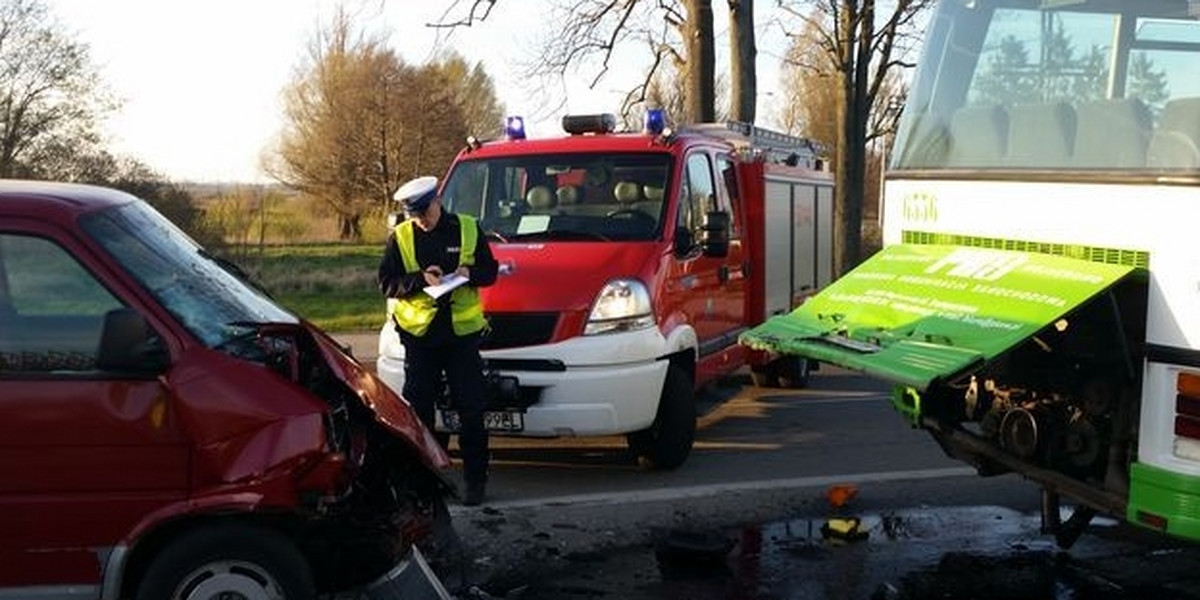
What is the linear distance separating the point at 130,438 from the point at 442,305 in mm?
2891

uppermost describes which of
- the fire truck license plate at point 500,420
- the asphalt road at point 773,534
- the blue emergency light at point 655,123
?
the blue emergency light at point 655,123

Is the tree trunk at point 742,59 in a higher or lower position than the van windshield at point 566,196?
higher

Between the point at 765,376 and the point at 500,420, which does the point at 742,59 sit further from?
the point at 500,420

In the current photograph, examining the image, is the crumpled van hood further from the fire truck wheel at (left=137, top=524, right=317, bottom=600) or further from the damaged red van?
the fire truck wheel at (left=137, top=524, right=317, bottom=600)

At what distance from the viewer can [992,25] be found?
5.88 m

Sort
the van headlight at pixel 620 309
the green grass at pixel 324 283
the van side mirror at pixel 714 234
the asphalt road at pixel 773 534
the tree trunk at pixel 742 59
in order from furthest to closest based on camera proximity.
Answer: the green grass at pixel 324 283 → the tree trunk at pixel 742 59 → the van side mirror at pixel 714 234 → the van headlight at pixel 620 309 → the asphalt road at pixel 773 534

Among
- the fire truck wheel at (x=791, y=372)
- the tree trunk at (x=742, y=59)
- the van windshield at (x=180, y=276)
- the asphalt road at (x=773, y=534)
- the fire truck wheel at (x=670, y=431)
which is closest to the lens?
the van windshield at (x=180, y=276)

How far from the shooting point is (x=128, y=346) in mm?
3906

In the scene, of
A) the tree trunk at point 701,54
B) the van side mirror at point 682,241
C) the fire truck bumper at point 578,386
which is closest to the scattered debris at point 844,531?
the fire truck bumper at point 578,386

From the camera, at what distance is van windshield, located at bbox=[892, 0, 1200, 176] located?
475 centimetres

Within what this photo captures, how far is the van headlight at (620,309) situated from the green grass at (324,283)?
663cm

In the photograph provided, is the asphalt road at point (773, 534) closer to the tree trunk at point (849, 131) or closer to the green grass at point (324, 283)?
the green grass at point (324, 283)

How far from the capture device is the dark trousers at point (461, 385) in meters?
6.85

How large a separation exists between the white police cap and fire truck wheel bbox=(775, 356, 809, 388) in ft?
18.5
